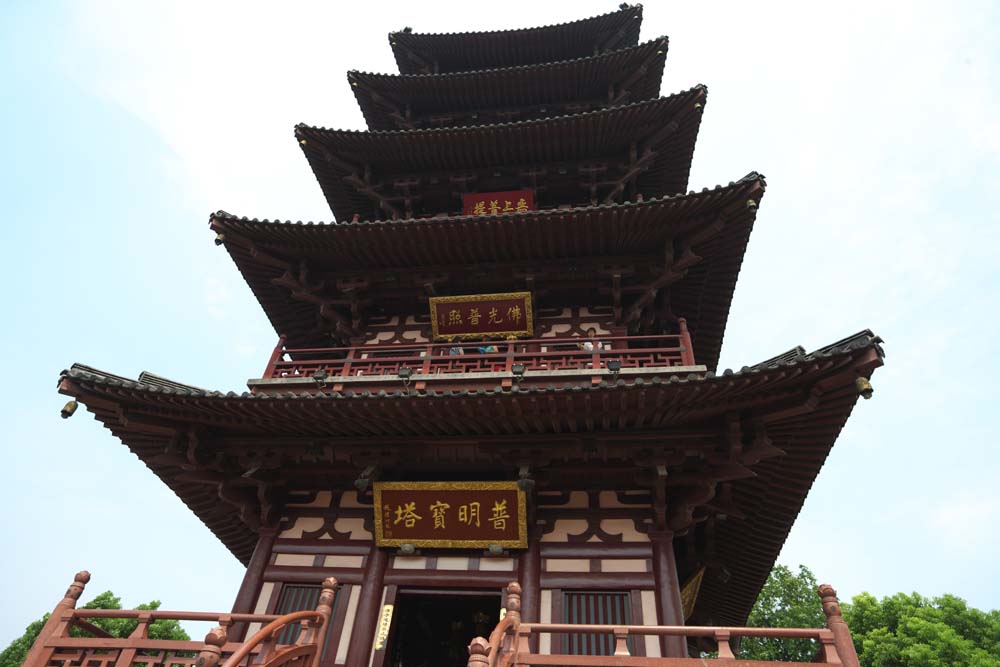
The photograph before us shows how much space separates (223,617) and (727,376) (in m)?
7.39

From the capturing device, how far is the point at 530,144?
50.3 ft

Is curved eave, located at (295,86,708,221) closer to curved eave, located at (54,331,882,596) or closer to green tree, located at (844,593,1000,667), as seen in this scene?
curved eave, located at (54,331,882,596)

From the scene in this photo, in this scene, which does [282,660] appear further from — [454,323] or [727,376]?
[454,323]

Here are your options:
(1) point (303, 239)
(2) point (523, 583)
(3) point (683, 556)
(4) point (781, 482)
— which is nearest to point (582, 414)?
(2) point (523, 583)

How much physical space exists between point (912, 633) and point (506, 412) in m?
29.8

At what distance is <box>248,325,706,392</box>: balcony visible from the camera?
10391 mm

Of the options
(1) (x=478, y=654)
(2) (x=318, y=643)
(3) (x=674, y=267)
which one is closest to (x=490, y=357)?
(3) (x=674, y=267)

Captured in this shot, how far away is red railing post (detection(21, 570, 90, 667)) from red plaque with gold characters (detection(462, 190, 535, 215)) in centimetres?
1101

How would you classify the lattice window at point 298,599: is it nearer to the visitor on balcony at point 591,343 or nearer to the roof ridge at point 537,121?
the visitor on balcony at point 591,343

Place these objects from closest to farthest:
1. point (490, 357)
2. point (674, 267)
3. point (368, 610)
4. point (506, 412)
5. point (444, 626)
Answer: point (506, 412)
point (368, 610)
point (490, 357)
point (674, 267)
point (444, 626)

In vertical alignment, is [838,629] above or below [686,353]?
below

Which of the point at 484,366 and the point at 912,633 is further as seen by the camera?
the point at 912,633

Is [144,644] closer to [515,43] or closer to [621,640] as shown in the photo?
[621,640]

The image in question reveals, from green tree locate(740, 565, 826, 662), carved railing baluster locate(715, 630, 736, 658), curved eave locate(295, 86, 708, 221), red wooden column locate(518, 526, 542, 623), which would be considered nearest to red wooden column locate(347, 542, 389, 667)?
red wooden column locate(518, 526, 542, 623)
